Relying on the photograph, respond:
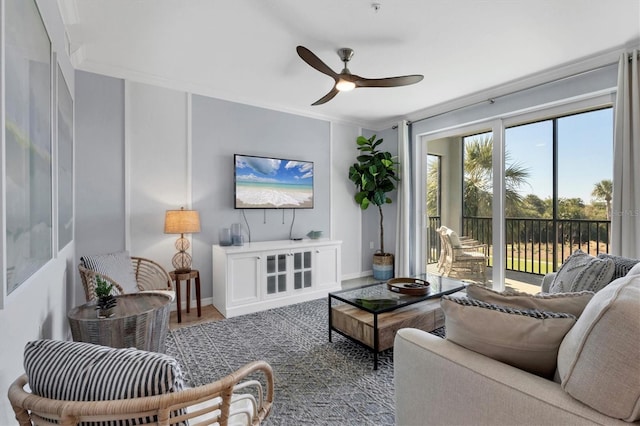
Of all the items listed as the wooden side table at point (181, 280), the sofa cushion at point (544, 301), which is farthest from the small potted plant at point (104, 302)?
the sofa cushion at point (544, 301)

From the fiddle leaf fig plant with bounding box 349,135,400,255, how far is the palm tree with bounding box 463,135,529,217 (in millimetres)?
1027

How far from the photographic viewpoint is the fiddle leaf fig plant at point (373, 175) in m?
4.62

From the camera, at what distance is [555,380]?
38.2 inches

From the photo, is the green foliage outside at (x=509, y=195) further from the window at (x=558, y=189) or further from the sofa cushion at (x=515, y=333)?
the sofa cushion at (x=515, y=333)

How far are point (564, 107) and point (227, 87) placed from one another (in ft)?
12.2

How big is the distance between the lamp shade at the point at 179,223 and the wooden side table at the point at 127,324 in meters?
1.14

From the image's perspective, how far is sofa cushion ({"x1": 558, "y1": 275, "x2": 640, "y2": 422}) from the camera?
718mm

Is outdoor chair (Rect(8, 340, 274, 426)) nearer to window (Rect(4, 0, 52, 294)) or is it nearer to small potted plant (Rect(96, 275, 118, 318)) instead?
window (Rect(4, 0, 52, 294))

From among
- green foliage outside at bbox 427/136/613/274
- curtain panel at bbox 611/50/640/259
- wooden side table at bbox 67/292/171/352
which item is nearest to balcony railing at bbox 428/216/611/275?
green foliage outside at bbox 427/136/613/274

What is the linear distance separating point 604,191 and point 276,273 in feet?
11.6

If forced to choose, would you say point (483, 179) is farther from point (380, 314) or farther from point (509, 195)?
point (380, 314)

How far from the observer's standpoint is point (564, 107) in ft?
10.5

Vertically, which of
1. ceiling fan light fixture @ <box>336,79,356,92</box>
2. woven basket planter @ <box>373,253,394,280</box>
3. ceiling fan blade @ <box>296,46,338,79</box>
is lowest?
woven basket planter @ <box>373,253,394,280</box>

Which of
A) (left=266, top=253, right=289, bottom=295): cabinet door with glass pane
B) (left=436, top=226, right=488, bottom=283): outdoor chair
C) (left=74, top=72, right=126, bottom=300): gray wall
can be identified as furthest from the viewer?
(left=436, top=226, right=488, bottom=283): outdoor chair
